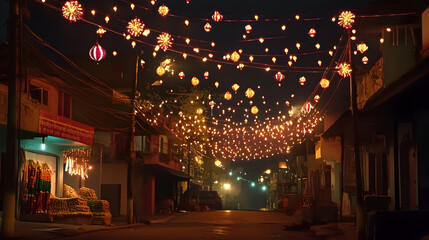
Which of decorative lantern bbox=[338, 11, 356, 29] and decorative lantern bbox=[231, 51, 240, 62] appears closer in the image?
decorative lantern bbox=[338, 11, 356, 29]

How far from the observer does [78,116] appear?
3747cm

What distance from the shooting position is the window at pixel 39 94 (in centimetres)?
2616

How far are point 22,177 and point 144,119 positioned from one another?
17.7 metres

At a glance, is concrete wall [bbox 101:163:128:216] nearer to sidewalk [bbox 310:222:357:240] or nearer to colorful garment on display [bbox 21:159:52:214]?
colorful garment on display [bbox 21:159:52:214]

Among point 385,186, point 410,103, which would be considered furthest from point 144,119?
point 410,103

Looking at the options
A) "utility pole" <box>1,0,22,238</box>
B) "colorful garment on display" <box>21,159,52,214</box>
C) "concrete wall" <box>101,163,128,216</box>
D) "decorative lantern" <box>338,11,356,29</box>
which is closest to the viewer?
"utility pole" <box>1,0,22,238</box>

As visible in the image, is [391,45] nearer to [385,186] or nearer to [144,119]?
[385,186]

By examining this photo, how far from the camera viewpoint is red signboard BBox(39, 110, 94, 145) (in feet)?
74.4

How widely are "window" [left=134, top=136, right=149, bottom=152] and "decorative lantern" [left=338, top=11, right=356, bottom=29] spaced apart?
26072 mm

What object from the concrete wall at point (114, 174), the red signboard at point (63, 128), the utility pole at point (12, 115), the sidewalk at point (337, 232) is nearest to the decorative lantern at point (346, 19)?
the sidewalk at point (337, 232)

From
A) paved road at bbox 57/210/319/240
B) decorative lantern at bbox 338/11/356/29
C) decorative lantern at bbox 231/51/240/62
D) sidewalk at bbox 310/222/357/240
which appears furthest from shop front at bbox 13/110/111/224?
decorative lantern at bbox 338/11/356/29

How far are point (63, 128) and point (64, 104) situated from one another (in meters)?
5.24

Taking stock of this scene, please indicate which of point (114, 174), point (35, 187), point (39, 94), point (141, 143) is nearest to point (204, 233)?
point (35, 187)

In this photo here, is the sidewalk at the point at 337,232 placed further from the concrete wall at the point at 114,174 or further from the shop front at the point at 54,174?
the concrete wall at the point at 114,174
